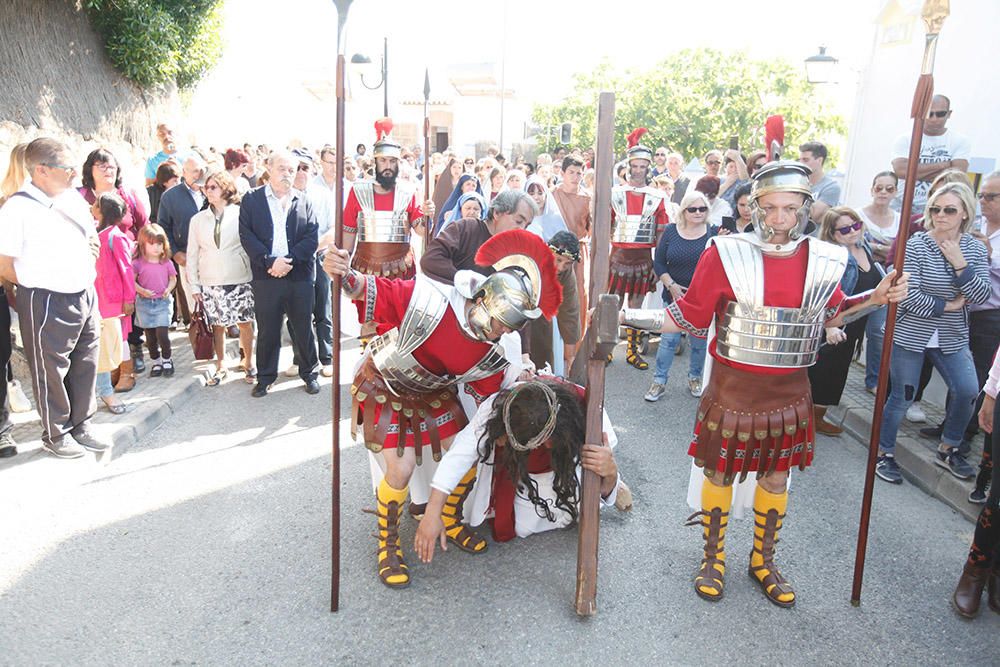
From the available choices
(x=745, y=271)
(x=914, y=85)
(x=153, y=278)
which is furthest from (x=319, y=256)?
(x=914, y=85)

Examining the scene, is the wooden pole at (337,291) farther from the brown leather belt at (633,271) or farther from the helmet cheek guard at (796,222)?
the brown leather belt at (633,271)

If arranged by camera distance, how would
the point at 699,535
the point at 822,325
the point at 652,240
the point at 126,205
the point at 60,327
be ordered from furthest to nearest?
1. the point at 652,240
2. the point at 126,205
3. the point at 60,327
4. the point at 699,535
5. the point at 822,325

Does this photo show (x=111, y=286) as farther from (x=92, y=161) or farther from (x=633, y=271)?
(x=633, y=271)

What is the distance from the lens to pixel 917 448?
15.1ft

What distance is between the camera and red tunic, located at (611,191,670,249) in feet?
20.9

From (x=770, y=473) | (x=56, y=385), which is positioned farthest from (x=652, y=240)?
(x=56, y=385)

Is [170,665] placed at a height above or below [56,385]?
below

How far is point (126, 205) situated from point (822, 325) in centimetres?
487

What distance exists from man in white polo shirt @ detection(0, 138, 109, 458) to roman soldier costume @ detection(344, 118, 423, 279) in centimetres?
201

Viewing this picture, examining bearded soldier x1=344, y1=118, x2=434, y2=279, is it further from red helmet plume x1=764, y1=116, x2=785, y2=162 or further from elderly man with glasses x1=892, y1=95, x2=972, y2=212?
elderly man with glasses x1=892, y1=95, x2=972, y2=212

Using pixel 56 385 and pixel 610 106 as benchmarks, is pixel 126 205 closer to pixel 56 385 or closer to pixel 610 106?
pixel 56 385

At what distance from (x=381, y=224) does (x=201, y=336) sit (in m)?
1.88

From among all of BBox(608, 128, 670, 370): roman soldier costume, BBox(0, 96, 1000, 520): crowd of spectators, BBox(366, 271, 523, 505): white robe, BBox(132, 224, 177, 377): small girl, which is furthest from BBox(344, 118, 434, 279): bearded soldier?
BBox(366, 271, 523, 505): white robe

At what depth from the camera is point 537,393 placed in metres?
3.01
